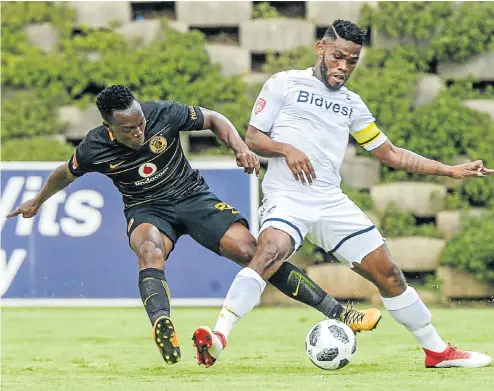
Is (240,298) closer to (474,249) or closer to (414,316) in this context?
(414,316)

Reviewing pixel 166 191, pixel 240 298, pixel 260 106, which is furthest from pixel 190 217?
pixel 240 298

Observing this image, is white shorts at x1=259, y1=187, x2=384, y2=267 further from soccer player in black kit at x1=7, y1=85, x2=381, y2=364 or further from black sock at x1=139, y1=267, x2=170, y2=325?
black sock at x1=139, y1=267, x2=170, y2=325

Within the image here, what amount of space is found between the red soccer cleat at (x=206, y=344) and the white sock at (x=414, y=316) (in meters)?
1.25

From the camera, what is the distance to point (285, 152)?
7.32m

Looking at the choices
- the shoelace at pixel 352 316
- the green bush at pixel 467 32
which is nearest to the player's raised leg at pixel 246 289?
the shoelace at pixel 352 316

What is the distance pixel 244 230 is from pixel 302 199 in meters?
0.59

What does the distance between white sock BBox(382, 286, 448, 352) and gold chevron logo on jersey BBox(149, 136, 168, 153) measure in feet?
5.68

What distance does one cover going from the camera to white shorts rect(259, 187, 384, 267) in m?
7.26

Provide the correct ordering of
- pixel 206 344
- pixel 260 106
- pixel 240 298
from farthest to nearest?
pixel 260 106, pixel 240 298, pixel 206 344

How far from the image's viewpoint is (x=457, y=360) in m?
7.31

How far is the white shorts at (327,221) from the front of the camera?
7258mm

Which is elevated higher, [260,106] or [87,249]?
[260,106]

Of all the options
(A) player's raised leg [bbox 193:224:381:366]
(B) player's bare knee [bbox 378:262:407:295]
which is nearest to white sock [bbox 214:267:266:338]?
(A) player's raised leg [bbox 193:224:381:366]

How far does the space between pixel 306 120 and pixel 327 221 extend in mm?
679
